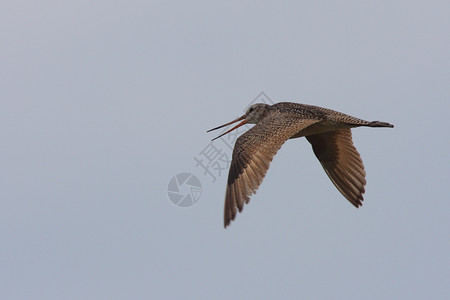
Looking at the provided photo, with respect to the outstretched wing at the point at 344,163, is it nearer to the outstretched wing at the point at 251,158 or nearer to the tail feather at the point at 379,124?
the tail feather at the point at 379,124

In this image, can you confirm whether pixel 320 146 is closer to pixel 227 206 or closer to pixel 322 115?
pixel 322 115

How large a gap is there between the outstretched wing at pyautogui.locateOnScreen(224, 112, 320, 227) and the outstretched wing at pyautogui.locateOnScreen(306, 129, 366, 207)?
78.5 inches

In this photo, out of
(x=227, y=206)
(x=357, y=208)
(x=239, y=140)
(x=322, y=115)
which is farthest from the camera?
(x=357, y=208)

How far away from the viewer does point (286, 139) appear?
1318 cm

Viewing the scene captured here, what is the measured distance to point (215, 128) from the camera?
15.8m

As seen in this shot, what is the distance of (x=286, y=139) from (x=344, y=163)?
2.89 m

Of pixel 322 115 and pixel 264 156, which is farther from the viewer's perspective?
pixel 322 115

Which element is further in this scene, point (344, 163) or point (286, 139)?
point (344, 163)

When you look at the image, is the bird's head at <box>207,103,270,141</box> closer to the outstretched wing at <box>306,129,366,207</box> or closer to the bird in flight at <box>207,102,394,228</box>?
the bird in flight at <box>207,102,394,228</box>

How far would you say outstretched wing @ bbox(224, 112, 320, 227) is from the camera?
1220 cm

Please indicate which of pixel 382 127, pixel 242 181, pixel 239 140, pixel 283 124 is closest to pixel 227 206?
pixel 242 181

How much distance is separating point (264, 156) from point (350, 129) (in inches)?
134

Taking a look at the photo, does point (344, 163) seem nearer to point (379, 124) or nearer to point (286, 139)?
point (379, 124)

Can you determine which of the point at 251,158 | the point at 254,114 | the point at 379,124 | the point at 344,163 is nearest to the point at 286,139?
the point at 251,158
